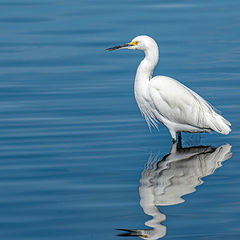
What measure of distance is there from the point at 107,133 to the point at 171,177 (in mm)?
1824

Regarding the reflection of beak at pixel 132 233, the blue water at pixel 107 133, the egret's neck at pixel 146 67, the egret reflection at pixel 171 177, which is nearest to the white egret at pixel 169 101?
the egret's neck at pixel 146 67

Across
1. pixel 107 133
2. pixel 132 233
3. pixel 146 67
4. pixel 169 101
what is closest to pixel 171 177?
pixel 132 233

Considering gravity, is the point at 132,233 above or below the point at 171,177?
below

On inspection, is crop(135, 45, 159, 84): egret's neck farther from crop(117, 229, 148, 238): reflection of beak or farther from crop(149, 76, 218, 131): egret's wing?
crop(117, 229, 148, 238): reflection of beak

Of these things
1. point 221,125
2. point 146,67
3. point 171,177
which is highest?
point 146,67

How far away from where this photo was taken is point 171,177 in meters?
7.60

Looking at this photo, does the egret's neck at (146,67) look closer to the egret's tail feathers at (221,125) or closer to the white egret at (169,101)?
the white egret at (169,101)

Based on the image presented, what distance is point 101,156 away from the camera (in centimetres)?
834

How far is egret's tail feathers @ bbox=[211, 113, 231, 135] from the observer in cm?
896

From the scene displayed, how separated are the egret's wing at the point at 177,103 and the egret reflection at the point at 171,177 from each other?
564 mm

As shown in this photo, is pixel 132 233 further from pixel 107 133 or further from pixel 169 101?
pixel 169 101

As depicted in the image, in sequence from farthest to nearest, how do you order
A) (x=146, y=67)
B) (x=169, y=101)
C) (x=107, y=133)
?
1. (x=146, y=67)
2. (x=169, y=101)
3. (x=107, y=133)

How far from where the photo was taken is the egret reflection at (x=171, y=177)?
628cm

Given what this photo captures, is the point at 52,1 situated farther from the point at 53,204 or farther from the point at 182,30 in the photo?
the point at 53,204
